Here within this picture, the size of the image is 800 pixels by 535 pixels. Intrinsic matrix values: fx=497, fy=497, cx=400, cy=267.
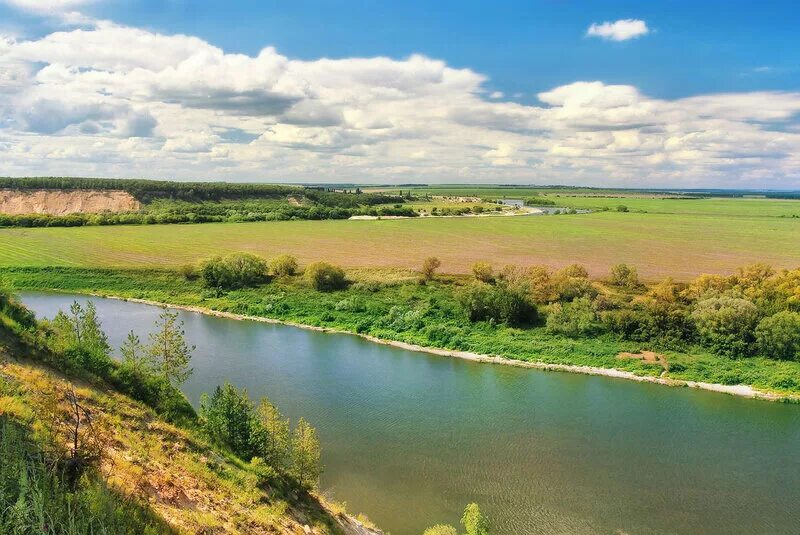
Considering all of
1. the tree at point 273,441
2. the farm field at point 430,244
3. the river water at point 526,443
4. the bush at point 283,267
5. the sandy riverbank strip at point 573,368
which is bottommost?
the river water at point 526,443

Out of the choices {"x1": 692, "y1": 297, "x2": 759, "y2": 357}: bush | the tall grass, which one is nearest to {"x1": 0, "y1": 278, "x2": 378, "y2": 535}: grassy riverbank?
the tall grass

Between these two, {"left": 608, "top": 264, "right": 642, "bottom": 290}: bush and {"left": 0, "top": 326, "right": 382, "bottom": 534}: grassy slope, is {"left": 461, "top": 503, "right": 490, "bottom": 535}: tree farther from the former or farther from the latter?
{"left": 608, "top": 264, "right": 642, "bottom": 290}: bush

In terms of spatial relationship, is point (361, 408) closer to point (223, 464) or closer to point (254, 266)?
point (223, 464)

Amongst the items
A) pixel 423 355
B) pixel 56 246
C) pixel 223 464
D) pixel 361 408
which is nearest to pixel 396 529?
pixel 223 464

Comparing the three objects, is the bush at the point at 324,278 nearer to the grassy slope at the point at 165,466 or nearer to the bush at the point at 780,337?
the bush at the point at 780,337

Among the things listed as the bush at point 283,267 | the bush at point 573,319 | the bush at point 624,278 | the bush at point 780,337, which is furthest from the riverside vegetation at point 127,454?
the bush at point 624,278

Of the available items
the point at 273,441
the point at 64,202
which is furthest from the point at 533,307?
the point at 64,202

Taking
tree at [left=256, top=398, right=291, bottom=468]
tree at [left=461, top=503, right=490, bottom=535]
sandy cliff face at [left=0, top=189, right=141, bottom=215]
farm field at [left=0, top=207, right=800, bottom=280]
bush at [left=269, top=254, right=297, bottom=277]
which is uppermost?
sandy cliff face at [left=0, top=189, right=141, bottom=215]

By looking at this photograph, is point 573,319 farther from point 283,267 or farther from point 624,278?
point 283,267
